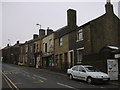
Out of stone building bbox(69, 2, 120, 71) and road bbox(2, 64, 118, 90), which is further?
stone building bbox(69, 2, 120, 71)

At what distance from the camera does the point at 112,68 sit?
793 inches

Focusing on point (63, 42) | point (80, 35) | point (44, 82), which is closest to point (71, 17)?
point (63, 42)

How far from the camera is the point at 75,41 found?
31.4 metres

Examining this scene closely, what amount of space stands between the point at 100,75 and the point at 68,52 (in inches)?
616

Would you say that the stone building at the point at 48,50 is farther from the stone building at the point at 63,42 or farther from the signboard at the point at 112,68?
the signboard at the point at 112,68

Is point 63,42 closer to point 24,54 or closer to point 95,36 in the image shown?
point 95,36

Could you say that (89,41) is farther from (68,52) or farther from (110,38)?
(68,52)

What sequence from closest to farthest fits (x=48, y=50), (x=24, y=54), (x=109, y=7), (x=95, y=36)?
(x=95, y=36), (x=109, y=7), (x=48, y=50), (x=24, y=54)

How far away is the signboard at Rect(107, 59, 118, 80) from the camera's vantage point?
20.1 meters

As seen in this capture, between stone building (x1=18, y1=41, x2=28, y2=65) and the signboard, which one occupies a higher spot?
stone building (x1=18, y1=41, x2=28, y2=65)

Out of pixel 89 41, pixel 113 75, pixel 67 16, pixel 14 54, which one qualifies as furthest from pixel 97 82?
pixel 14 54

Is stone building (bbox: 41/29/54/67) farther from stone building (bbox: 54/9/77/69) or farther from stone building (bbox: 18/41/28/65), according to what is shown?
stone building (bbox: 18/41/28/65)

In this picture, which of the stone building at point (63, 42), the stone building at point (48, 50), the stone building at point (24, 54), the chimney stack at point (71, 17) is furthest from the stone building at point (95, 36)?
the stone building at point (24, 54)

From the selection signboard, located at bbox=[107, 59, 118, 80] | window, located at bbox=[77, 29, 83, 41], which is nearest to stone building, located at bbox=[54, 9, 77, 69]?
window, located at bbox=[77, 29, 83, 41]
